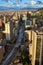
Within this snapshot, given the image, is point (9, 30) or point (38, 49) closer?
point (38, 49)

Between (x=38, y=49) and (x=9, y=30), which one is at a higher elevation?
(x=38, y=49)

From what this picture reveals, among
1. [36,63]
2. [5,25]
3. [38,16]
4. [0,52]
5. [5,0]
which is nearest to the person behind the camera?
[36,63]

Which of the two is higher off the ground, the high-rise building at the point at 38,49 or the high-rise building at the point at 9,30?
the high-rise building at the point at 38,49

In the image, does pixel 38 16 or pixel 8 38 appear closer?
pixel 8 38

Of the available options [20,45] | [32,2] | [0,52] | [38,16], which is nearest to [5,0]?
[32,2]

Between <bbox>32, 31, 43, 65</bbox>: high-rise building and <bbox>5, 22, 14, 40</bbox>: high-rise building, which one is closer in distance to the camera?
<bbox>32, 31, 43, 65</bbox>: high-rise building

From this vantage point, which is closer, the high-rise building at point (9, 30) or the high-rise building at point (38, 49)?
the high-rise building at point (38, 49)

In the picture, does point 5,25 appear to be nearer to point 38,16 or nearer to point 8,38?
point 8,38

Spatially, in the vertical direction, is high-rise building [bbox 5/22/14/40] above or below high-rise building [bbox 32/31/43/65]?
below

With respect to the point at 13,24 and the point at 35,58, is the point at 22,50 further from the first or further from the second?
the point at 13,24

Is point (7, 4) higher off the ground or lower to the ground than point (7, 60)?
higher

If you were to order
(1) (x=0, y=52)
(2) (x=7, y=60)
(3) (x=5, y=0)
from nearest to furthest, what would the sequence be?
(2) (x=7, y=60)
(1) (x=0, y=52)
(3) (x=5, y=0)
